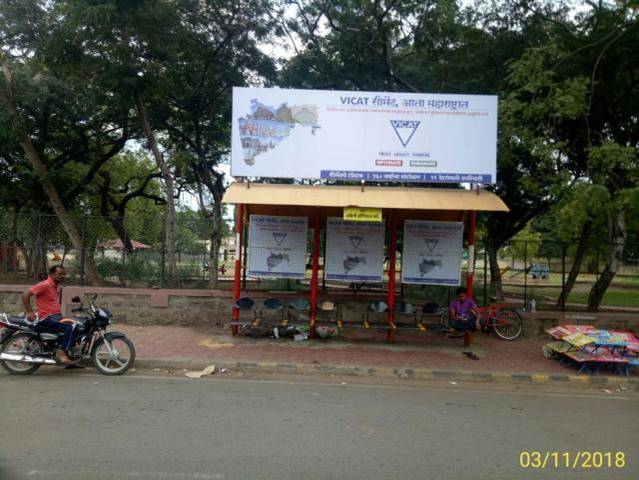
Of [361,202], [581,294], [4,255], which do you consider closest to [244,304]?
[361,202]

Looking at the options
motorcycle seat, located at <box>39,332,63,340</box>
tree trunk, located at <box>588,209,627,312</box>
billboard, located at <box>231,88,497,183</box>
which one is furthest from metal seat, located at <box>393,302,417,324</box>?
motorcycle seat, located at <box>39,332,63,340</box>

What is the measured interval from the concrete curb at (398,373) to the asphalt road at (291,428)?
1.36ft

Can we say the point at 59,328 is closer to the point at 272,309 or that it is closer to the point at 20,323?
the point at 20,323

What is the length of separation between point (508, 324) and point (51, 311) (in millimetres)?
9177

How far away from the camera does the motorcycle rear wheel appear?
7453 millimetres

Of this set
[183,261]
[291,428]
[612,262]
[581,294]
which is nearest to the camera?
[291,428]

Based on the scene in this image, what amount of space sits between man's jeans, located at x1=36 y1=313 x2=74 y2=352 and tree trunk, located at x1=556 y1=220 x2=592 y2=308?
1073cm

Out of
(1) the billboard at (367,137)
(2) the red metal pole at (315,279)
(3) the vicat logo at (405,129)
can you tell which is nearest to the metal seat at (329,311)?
(2) the red metal pole at (315,279)

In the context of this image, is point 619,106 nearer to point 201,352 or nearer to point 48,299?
point 201,352

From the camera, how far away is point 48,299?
25.1 feet

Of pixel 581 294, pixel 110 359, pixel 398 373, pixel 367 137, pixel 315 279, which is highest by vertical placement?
pixel 367 137

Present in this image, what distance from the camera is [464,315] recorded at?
32.3 ft

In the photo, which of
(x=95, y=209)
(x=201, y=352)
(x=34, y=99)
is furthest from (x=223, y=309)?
(x=95, y=209)

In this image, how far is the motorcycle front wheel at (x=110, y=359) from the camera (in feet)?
25.0
